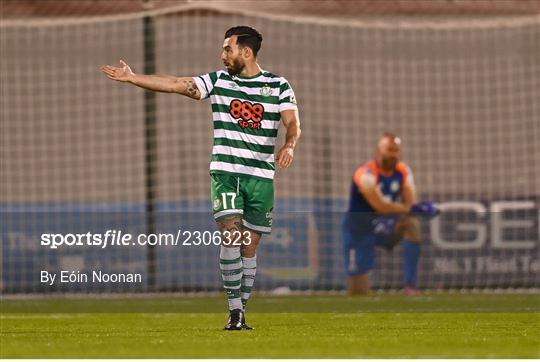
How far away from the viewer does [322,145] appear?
18.6 metres

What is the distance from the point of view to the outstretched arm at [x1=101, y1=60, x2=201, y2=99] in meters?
8.59

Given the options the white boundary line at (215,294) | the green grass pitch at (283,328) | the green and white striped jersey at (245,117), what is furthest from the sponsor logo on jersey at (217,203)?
the white boundary line at (215,294)

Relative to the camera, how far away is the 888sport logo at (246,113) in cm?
873

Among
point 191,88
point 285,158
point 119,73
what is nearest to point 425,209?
point 191,88

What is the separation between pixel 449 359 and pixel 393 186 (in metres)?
8.46

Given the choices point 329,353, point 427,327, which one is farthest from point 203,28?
point 329,353

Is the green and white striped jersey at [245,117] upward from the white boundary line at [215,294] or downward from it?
upward

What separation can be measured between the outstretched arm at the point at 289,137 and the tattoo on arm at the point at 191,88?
56 cm

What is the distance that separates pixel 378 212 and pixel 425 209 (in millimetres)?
911

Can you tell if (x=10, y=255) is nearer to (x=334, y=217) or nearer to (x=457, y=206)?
(x=334, y=217)

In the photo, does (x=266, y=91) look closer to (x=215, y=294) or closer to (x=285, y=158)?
(x=285, y=158)

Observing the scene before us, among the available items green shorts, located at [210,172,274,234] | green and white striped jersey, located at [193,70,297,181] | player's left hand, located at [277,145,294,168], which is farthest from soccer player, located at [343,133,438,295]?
player's left hand, located at [277,145,294,168]

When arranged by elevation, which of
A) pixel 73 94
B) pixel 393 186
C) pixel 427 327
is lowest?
pixel 427 327

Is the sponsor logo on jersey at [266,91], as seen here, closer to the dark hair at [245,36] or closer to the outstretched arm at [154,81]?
the dark hair at [245,36]
